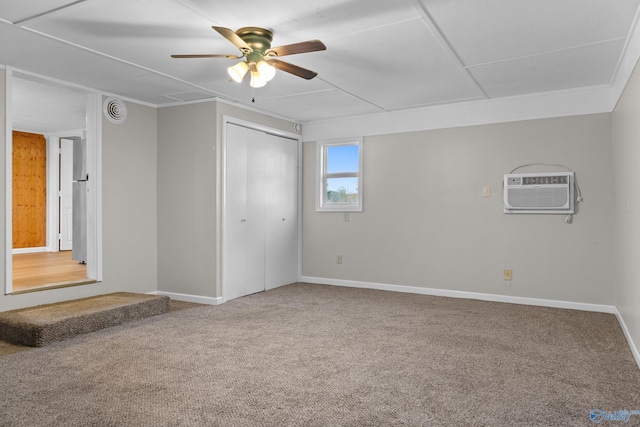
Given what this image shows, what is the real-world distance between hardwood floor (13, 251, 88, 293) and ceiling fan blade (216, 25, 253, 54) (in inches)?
116

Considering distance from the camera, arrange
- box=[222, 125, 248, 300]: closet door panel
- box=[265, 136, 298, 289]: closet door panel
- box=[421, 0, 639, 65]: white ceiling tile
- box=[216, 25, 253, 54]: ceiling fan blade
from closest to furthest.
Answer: box=[216, 25, 253, 54]: ceiling fan blade
box=[421, 0, 639, 65]: white ceiling tile
box=[222, 125, 248, 300]: closet door panel
box=[265, 136, 298, 289]: closet door panel

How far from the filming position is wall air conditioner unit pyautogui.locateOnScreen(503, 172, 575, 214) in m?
4.44

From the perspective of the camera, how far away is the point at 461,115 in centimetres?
504

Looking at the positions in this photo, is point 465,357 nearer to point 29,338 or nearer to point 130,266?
point 29,338

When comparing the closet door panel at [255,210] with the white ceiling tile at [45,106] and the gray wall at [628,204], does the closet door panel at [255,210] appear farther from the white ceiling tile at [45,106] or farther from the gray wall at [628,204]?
the gray wall at [628,204]

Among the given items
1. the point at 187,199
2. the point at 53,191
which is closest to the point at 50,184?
the point at 53,191

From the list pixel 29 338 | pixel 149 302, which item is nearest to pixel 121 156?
pixel 149 302

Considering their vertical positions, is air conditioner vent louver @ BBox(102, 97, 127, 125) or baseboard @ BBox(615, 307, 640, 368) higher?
air conditioner vent louver @ BBox(102, 97, 127, 125)

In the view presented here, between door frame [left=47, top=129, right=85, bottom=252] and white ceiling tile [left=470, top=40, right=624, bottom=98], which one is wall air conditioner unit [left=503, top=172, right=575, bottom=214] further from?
door frame [left=47, top=129, right=85, bottom=252]

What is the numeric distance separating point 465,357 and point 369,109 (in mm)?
3262

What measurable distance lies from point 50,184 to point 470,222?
24.3 feet

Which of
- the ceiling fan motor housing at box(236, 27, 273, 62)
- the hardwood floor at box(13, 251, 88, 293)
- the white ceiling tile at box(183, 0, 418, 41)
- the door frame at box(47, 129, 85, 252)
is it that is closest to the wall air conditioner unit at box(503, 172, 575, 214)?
the white ceiling tile at box(183, 0, 418, 41)

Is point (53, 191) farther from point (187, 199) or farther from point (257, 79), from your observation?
point (257, 79)

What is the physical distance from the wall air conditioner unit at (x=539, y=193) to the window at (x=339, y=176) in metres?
1.85
